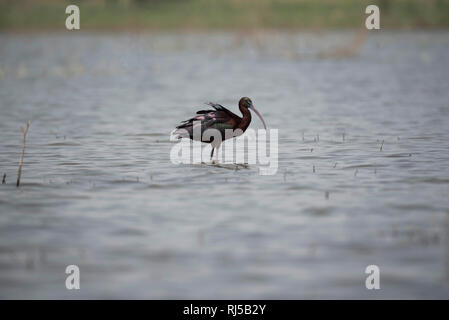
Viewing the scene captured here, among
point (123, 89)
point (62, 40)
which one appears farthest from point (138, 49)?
point (123, 89)

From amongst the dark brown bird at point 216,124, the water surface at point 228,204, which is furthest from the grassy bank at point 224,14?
the dark brown bird at point 216,124

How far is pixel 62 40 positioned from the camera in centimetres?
6284

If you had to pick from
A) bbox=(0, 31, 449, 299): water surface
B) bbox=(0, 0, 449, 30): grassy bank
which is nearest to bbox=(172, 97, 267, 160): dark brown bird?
bbox=(0, 31, 449, 299): water surface

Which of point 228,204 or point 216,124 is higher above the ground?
point 216,124

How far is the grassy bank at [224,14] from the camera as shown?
222 feet

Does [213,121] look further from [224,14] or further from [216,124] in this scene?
[224,14]

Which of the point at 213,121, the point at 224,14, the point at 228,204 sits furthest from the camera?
the point at 224,14

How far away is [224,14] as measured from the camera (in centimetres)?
7106

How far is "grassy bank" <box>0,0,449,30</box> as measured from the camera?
6781cm

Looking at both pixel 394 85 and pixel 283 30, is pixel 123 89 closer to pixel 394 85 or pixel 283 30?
pixel 394 85

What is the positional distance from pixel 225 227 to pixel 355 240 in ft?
4.92

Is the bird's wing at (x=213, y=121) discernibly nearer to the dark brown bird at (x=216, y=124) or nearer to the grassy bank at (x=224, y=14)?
the dark brown bird at (x=216, y=124)

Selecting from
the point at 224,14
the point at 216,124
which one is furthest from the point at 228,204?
the point at 224,14
